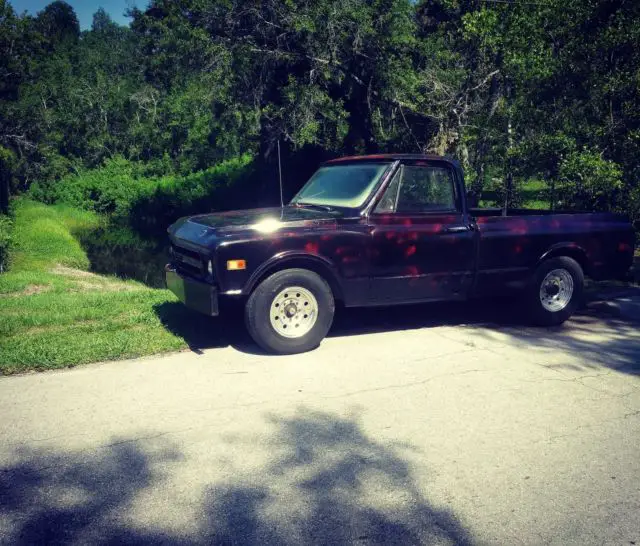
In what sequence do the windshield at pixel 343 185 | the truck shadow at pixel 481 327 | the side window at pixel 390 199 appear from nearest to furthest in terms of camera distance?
the truck shadow at pixel 481 327, the side window at pixel 390 199, the windshield at pixel 343 185

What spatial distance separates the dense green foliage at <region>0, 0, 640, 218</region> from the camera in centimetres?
1142

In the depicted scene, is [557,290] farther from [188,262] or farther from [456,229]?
[188,262]

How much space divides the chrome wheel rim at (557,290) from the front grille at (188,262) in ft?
13.3

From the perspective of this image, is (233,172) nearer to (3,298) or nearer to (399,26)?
(399,26)

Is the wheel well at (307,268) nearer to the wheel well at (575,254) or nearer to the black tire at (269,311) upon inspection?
the black tire at (269,311)

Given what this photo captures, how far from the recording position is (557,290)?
24.0 feet

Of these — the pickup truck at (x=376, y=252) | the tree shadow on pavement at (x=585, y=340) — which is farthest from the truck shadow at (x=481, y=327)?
the pickup truck at (x=376, y=252)

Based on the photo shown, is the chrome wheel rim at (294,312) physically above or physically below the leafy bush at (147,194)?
above

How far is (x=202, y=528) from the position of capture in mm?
3010

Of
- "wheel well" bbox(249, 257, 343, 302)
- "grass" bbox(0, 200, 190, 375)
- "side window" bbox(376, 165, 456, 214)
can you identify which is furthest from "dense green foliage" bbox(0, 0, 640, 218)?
"grass" bbox(0, 200, 190, 375)

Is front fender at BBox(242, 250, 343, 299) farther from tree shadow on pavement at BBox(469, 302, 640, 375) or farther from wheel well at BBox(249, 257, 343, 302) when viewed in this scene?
tree shadow on pavement at BBox(469, 302, 640, 375)

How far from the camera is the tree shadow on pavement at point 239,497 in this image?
9.71 ft

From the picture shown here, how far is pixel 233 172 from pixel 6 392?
29055 mm

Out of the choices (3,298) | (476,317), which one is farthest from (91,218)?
(476,317)
